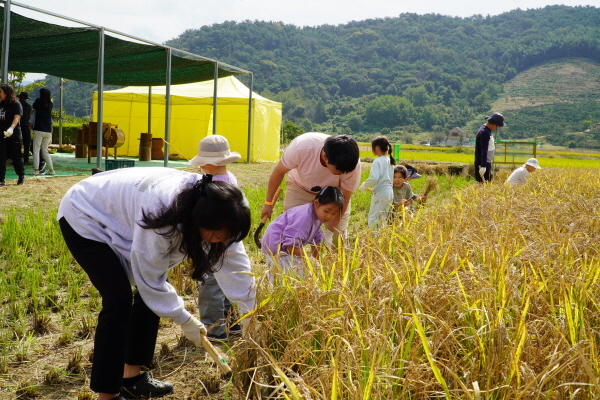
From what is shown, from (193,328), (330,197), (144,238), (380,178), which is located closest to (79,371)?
(193,328)

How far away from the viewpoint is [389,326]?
6.12 ft

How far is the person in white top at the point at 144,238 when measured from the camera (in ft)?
6.06

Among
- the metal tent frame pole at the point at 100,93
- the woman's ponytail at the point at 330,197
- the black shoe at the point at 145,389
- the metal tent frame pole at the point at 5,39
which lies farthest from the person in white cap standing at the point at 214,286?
the metal tent frame pole at the point at 100,93

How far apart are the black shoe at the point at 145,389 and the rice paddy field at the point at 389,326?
0.10 metres

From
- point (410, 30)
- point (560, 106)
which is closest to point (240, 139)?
point (560, 106)

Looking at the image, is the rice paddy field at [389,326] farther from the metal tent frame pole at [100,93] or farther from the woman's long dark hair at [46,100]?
the woman's long dark hair at [46,100]

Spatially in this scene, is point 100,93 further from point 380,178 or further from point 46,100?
point 380,178

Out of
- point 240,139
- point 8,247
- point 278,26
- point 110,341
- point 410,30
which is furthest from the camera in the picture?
point 410,30

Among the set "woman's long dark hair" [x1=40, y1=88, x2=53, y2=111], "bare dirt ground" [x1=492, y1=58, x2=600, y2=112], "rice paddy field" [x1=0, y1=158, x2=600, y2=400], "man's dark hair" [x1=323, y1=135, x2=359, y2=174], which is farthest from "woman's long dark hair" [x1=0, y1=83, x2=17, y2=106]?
"bare dirt ground" [x1=492, y1=58, x2=600, y2=112]

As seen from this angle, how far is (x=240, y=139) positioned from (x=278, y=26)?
88238 mm

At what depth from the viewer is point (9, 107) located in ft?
23.4

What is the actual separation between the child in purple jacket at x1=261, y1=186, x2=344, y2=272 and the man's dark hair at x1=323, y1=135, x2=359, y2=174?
151 millimetres

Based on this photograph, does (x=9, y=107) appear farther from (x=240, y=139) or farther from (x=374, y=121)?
(x=374, y=121)

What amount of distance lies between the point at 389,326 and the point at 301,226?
133 centimetres
